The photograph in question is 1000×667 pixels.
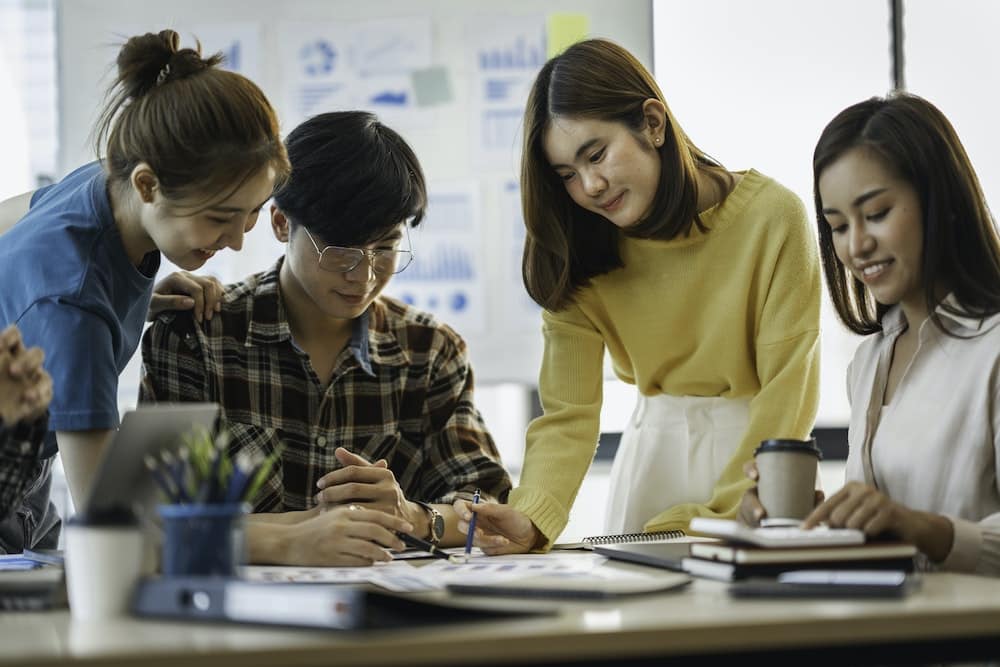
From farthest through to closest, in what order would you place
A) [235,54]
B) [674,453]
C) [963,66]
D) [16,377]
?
1. [963,66]
2. [235,54]
3. [674,453]
4. [16,377]

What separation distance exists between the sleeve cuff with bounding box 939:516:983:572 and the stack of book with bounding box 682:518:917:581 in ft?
0.48

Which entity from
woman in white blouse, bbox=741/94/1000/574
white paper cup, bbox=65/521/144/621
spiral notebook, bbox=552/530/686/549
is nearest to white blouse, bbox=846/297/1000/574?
woman in white blouse, bbox=741/94/1000/574

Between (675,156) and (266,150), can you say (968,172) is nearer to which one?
(675,156)

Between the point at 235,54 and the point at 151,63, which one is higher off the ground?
the point at 235,54

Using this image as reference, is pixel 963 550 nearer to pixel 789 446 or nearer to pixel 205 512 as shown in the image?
pixel 789 446

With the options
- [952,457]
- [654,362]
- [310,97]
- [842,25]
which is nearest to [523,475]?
[654,362]

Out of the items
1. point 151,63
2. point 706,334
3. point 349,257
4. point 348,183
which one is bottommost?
point 706,334

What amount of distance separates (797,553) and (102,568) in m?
0.70

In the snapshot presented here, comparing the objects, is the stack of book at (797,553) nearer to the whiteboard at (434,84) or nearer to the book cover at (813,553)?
the book cover at (813,553)

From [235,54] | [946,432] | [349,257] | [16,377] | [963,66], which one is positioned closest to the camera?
[16,377]

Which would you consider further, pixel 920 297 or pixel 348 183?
pixel 348 183

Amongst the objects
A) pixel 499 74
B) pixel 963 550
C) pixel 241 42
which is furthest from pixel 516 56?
pixel 963 550

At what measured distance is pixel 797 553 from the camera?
1.24 m

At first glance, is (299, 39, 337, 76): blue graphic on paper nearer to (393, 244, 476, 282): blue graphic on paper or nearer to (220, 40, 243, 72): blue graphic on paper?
(220, 40, 243, 72): blue graphic on paper
